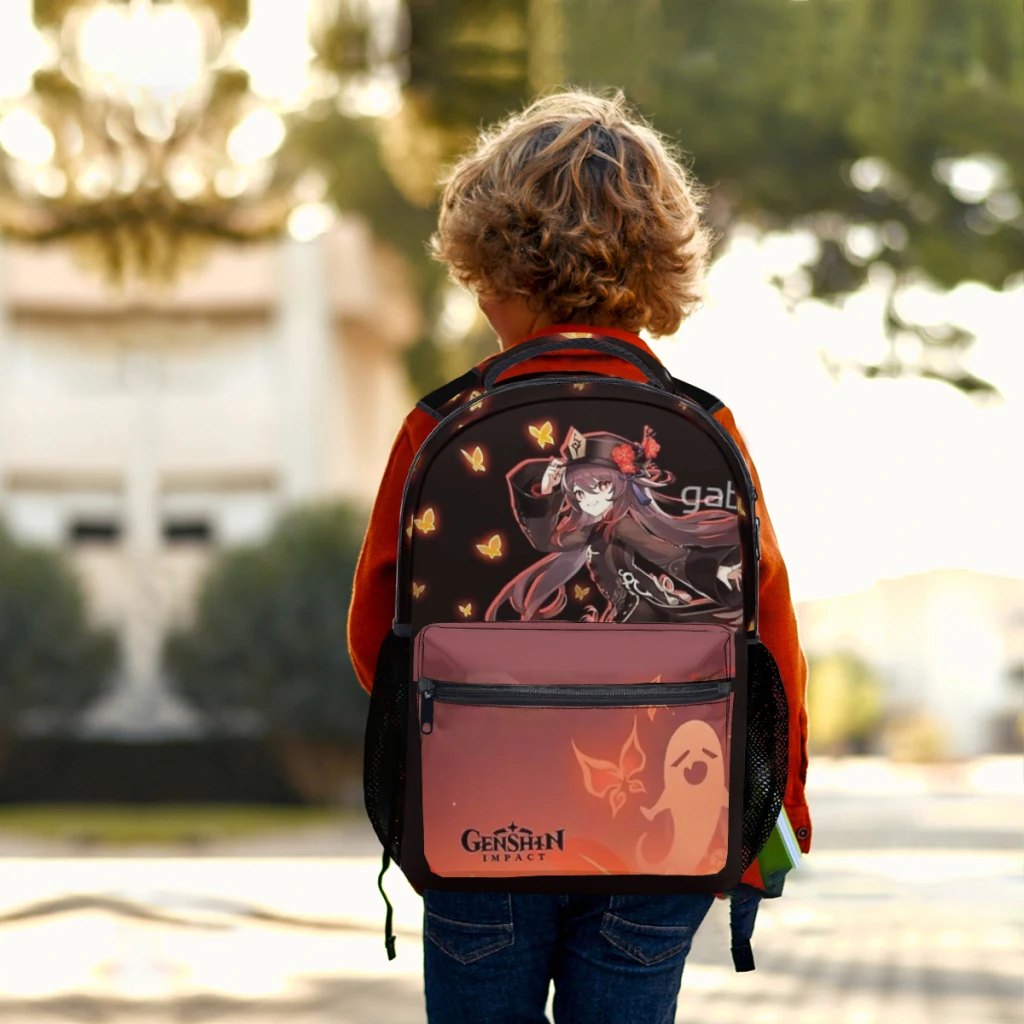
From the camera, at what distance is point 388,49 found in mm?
9148

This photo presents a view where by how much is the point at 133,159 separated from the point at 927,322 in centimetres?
563

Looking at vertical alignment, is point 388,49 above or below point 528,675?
above

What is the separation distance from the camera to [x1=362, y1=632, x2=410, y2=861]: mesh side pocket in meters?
1.98

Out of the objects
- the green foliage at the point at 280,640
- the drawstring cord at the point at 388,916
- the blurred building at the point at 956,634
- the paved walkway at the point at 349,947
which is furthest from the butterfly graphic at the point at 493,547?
the blurred building at the point at 956,634

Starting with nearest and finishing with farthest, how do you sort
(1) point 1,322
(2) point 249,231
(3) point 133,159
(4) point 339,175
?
(3) point 133,159
(2) point 249,231
(4) point 339,175
(1) point 1,322

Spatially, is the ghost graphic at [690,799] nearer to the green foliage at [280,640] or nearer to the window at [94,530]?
the green foliage at [280,640]

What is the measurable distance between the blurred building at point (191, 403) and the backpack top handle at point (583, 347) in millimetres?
21984

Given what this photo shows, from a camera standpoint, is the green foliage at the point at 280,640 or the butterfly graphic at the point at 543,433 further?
the green foliage at the point at 280,640

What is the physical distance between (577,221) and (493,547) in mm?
442

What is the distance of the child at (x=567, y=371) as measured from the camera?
1.99m

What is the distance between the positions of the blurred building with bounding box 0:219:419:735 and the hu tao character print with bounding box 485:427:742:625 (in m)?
22.1

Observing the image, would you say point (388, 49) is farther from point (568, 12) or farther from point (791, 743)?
point (791, 743)

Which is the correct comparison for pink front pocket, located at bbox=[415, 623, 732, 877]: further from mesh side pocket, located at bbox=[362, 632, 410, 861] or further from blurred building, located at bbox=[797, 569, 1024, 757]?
blurred building, located at bbox=[797, 569, 1024, 757]

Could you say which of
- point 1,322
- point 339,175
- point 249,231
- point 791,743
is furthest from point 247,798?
point 791,743
